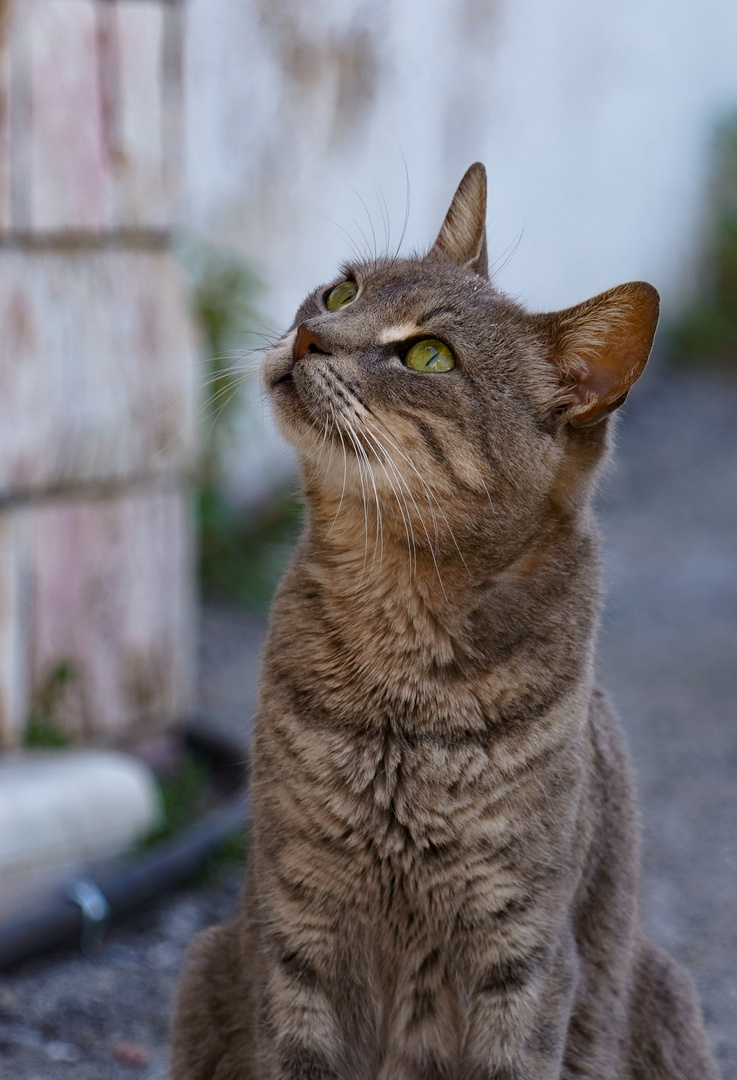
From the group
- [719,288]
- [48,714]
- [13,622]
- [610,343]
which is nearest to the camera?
[610,343]

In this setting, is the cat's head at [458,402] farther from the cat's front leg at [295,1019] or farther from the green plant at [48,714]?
the green plant at [48,714]

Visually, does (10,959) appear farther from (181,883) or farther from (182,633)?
(182,633)

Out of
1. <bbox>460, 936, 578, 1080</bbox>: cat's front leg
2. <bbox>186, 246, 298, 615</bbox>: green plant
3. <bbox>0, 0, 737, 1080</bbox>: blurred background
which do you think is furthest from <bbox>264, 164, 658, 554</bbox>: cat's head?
<bbox>186, 246, 298, 615</bbox>: green plant

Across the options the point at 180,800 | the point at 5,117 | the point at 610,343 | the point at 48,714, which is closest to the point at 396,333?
the point at 610,343

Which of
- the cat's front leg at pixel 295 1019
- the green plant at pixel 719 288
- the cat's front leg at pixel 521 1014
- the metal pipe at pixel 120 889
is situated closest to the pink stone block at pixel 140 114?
the metal pipe at pixel 120 889

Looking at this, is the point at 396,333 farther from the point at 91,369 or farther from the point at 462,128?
the point at 462,128

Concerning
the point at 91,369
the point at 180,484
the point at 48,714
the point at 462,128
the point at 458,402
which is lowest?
the point at 48,714

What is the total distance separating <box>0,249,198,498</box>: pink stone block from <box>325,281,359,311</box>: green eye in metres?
1.49

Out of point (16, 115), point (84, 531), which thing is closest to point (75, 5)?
point (16, 115)

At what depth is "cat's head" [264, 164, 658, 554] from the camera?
7.36 ft

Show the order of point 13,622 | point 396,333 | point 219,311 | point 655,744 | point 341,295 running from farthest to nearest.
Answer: point 219,311, point 655,744, point 13,622, point 341,295, point 396,333

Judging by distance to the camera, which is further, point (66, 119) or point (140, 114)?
point (140, 114)

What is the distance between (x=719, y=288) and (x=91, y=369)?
7621 mm

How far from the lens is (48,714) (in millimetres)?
4090
